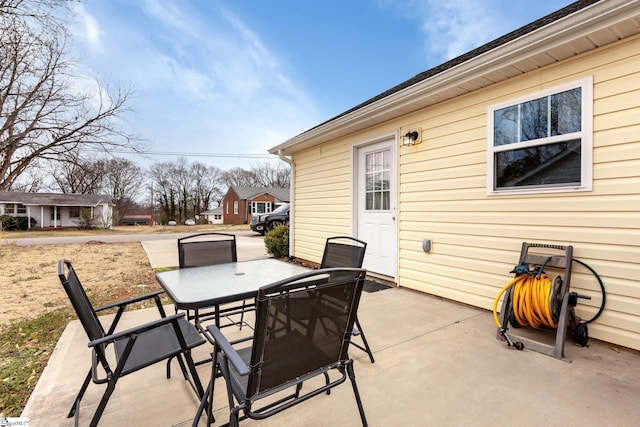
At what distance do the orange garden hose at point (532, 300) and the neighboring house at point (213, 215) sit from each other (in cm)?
3583

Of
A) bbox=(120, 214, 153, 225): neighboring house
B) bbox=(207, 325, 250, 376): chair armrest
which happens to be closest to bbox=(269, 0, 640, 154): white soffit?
bbox=(207, 325, 250, 376): chair armrest

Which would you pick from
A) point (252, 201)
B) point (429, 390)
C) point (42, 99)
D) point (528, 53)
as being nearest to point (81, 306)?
point (429, 390)

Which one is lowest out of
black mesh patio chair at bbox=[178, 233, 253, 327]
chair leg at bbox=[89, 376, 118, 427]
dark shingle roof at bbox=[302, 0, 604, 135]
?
chair leg at bbox=[89, 376, 118, 427]

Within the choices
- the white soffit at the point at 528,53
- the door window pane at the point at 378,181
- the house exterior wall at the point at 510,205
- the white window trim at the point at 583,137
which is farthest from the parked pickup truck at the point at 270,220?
the white window trim at the point at 583,137

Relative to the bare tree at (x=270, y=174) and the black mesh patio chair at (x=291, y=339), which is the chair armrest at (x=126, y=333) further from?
the bare tree at (x=270, y=174)

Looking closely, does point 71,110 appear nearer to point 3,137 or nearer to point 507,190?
point 3,137

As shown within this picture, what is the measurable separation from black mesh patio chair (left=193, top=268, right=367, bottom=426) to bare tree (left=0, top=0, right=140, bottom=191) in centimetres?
881

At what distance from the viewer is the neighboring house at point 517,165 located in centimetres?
239

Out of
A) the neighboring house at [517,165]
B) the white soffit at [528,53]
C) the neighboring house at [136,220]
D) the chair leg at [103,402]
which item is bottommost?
the neighboring house at [136,220]

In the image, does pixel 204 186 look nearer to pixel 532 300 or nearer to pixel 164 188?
pixel 164 188

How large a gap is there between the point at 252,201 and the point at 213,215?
9403mm

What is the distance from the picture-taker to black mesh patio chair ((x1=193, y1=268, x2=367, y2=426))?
1.15 meters

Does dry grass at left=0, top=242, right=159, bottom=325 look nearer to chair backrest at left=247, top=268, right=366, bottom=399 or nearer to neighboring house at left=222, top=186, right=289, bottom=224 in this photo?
chair backrest at left=247, top=268, right=366, bottom=399

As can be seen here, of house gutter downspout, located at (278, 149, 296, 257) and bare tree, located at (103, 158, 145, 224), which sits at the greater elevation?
bare tree, located at (103, 158, 145, 224)
